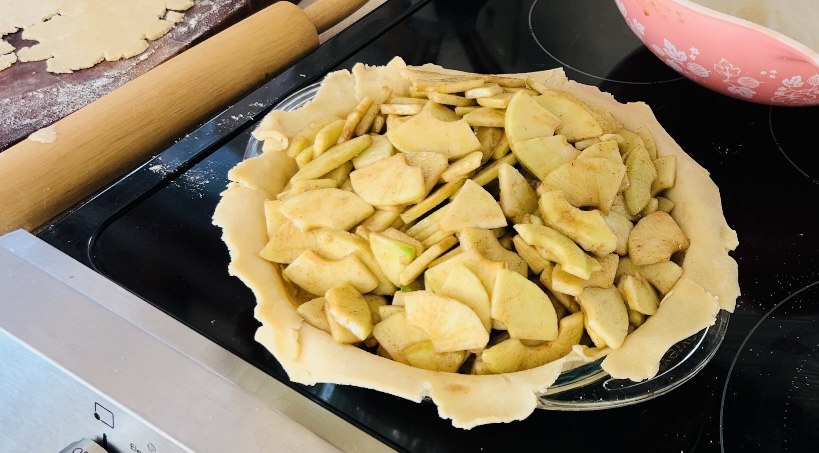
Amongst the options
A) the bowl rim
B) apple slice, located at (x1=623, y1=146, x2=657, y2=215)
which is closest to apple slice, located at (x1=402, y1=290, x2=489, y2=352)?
apple slice, located at (x1=623, y1=146, x2=657, y2=215)

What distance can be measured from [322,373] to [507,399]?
0.15 meters

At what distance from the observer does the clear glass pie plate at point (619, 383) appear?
58cm

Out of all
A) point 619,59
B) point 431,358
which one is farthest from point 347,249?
point 619,59

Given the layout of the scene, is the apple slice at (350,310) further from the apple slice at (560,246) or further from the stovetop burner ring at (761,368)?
the stovetop burner ring at (761,368)

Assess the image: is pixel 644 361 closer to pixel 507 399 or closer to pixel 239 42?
pixel 507 399

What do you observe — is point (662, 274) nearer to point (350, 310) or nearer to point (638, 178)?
point (638, 178)

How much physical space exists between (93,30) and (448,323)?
44.2 inches

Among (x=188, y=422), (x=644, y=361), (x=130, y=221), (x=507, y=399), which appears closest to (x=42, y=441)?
(x=188, y=422)

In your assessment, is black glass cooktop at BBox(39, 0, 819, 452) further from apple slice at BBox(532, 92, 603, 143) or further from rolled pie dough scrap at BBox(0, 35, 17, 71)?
rolled pie dough scrap at BBox(0, 35, 17, 71)

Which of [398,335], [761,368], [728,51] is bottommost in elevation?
[761,368]

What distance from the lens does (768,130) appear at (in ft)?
3.08

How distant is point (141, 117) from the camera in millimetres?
1005

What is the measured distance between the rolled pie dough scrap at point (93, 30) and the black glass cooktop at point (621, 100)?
0.47 m

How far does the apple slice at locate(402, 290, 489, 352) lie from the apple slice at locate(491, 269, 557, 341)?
0.02 meters
